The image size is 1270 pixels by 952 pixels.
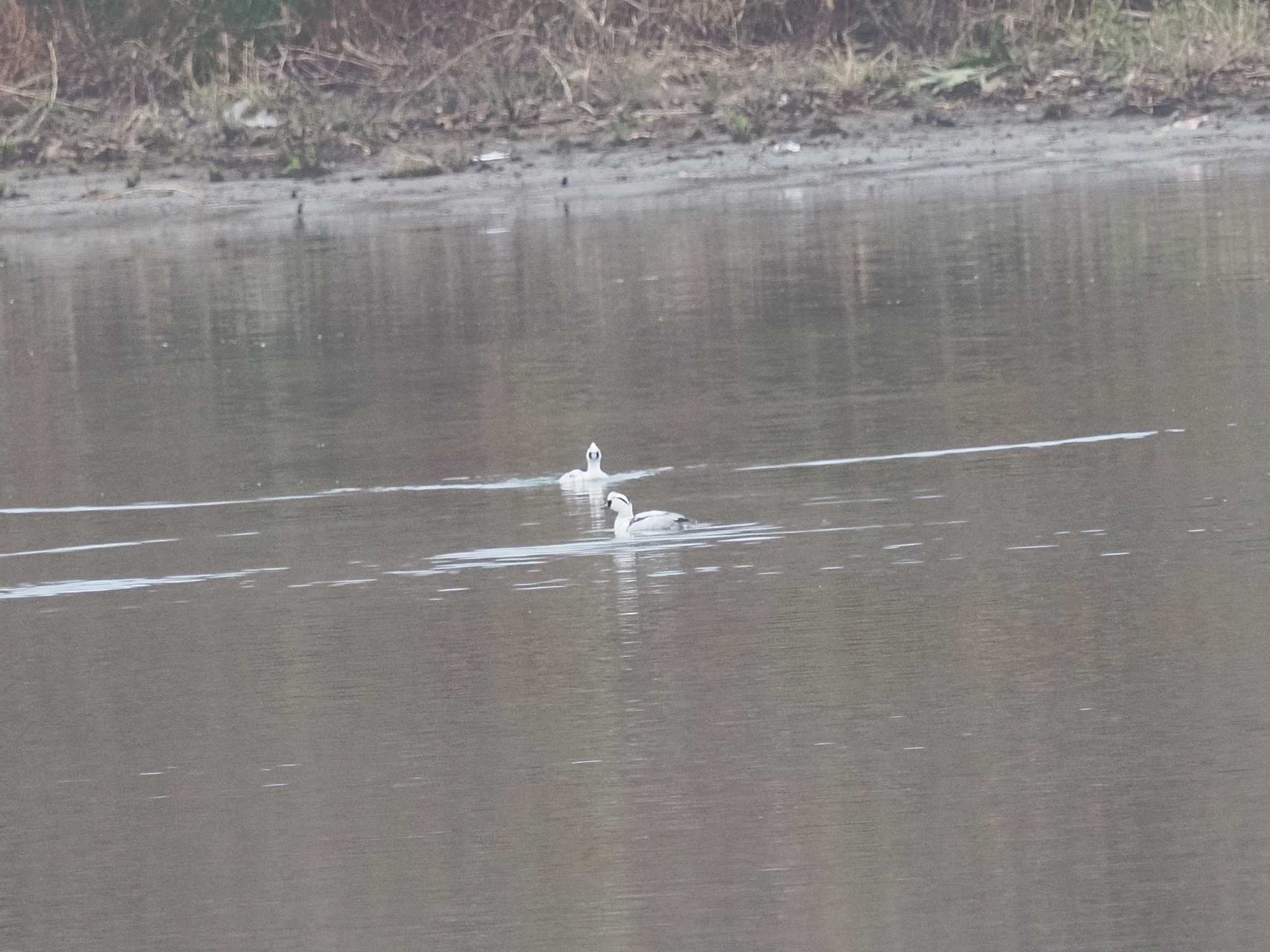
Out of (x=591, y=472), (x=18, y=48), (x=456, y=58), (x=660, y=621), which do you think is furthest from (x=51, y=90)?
(x=660, y=621)

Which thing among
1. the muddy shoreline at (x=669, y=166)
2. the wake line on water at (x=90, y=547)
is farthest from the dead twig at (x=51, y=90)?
the wake line on water at (x=90, y=547)

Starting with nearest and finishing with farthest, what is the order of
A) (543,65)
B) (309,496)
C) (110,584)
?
1. (110,584)
2. (309,496)
3. (543,65)

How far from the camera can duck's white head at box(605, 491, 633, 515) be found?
1020 cm

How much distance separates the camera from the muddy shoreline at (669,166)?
23.0 meters

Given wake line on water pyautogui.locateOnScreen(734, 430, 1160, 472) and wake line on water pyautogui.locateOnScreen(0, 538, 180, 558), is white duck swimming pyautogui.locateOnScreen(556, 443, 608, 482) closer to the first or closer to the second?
wake line on water pyautogui.locateOnScreen(734, 430, 1160, 472)

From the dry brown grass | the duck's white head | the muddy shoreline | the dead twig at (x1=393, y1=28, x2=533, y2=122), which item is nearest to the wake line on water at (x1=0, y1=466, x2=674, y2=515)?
the duck's white head

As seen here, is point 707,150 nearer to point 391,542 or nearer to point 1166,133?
point 1166,133

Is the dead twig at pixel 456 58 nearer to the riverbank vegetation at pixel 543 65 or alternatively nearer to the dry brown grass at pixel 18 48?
the riverbank vegetation at pixel 543 65

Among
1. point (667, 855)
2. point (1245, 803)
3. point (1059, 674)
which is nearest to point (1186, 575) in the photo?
point (1059, 674)

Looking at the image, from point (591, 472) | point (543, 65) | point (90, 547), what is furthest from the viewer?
point (543, 65)

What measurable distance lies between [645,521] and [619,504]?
367 mm

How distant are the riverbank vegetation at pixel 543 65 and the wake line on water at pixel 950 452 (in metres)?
13.1

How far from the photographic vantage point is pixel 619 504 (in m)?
10.3

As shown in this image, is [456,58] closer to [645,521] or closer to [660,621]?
[645,521]
